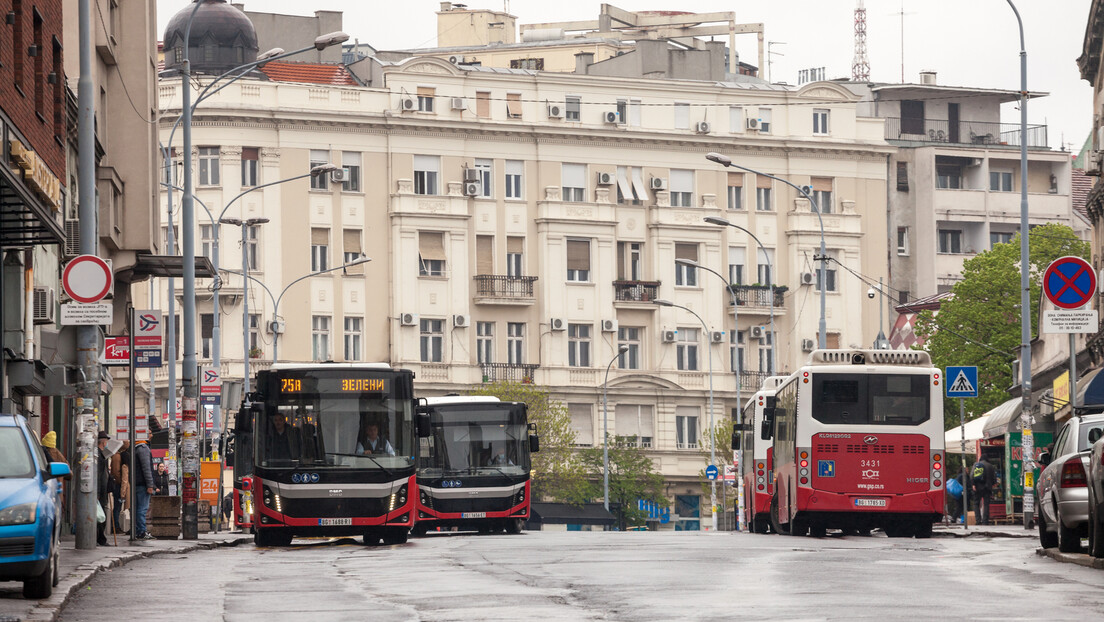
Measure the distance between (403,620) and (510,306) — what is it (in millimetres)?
74147

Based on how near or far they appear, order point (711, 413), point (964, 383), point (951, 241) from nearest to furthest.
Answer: point (964, 383)
point (711, 413)
point (951, 241)

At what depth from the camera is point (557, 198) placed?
8881cm

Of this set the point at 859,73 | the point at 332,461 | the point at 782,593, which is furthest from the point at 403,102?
the point at 782,593

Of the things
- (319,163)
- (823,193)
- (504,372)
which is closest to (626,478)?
(504,372)

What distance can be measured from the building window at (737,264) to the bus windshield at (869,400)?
59.7 meters

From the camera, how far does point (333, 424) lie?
30.6 metres

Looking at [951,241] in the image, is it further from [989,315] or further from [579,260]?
[579,260]

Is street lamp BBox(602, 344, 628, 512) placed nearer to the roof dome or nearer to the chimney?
the chimney

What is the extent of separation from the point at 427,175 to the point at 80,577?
224ft

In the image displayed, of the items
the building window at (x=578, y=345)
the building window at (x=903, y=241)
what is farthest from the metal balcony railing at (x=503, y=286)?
the building window at (x=903, y=241)

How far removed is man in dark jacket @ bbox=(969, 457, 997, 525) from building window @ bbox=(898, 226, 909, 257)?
5377cm

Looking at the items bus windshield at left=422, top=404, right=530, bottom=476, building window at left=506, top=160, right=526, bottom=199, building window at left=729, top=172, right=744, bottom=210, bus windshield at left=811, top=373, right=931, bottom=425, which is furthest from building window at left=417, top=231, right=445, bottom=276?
bus windshield at left=811, top=373, right=931, bottom=425

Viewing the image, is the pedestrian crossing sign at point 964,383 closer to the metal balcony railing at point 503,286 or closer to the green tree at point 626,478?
the green tree at point 626,478

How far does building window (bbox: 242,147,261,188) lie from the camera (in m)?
83.8
